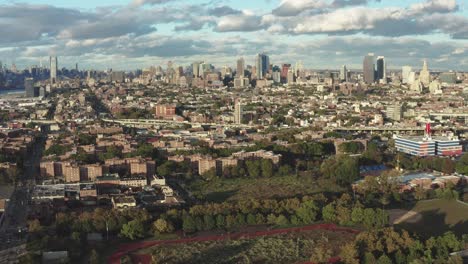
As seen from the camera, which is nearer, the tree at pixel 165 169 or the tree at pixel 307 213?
the tree at pixel 307 213

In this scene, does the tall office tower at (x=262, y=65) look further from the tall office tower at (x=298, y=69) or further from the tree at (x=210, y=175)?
the tree at (x=210, y=175)

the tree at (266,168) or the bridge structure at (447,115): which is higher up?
the bridge structure at (447,115)

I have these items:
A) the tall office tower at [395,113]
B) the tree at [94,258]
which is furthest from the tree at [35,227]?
the tall office tower at [395,113]

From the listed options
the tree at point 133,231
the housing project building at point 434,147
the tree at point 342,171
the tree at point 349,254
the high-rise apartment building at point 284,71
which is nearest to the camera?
the tree at point 349,254

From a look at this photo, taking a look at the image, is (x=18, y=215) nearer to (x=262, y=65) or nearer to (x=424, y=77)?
(x=424, y=77)

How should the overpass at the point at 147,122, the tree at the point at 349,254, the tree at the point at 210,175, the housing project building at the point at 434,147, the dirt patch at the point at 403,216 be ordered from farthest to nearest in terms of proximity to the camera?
the overpass at the point at 147,122 < the housing project building at the point at 434,147 < the tree at the point at 210,175 < the dirt patch at the point at 403,216 < the tree at the point at 349,254

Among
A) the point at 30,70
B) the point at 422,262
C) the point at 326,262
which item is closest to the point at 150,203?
the point at 326,262
